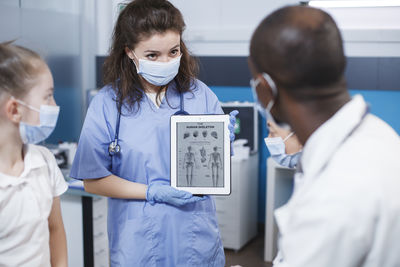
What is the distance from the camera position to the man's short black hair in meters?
0.80

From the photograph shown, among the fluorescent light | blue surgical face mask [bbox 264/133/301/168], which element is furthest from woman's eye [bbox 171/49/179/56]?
the fluorescent light

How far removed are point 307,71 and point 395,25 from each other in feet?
9.97

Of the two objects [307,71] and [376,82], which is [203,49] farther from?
[307,71]

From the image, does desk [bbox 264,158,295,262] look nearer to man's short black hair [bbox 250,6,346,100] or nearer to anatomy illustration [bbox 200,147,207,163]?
anatomy illustration [bbox 200,147,207,163]

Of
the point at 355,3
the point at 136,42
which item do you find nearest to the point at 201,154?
the point at 136,42

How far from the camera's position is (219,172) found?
158cm

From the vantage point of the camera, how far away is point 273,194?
3168 millimetres

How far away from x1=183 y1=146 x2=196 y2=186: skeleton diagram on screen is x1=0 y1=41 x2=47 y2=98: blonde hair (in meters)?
0.58

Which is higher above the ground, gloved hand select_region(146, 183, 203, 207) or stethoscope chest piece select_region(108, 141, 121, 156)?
stethoscope chest piece select_region(108, 141, 121, 156)

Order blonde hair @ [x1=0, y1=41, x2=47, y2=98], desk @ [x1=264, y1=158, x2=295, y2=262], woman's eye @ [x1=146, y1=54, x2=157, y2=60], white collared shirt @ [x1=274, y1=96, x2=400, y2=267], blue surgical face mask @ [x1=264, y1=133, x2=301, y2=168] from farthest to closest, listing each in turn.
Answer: desk @ [x1=264, y1=158, x2=295, y2=262], woman's eye @ [x1=146, y1=54, x2=157, y2=60], blue surgical face mask @ [x1=264, y1=133, x2=301, y2=168], blonde hair @ [x1=0, y1=41, x2=47, y2=98], white collared shirt @ [x1=274, y1=96, x2=400, y2=267]

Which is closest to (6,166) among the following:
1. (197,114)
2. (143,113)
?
(143,113)

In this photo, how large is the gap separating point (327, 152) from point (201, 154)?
79 centimetres

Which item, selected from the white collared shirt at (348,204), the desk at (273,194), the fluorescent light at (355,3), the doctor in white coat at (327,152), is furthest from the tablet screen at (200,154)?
the fluorescent light at (355,3)

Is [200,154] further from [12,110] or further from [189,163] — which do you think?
[12,110]
